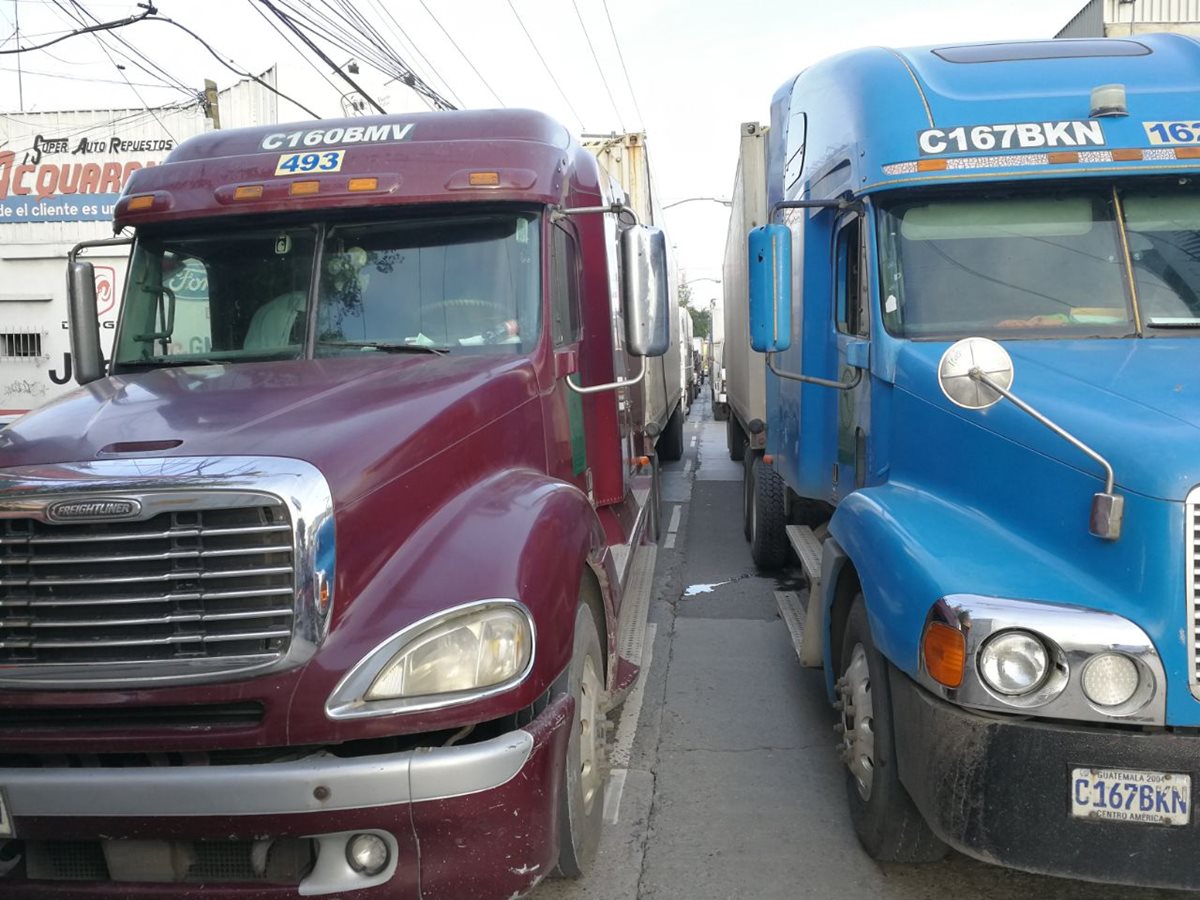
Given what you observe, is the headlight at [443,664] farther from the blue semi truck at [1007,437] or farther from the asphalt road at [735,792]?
the asphalt road at [735,792]

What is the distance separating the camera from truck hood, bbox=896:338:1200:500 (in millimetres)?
2805

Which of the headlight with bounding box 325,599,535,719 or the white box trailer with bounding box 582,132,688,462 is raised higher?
the white box trailer with bounding box 582,132,688,462

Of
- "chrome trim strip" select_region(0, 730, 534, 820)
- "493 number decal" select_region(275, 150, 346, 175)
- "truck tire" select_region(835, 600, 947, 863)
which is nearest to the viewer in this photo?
"chrome trim strip" select_region(0, 730, 534, 820)

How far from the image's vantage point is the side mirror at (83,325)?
4.72 m

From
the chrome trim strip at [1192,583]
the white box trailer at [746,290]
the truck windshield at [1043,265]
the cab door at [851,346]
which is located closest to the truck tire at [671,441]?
the white box trailer at [746,290]

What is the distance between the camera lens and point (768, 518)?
7.97 meters

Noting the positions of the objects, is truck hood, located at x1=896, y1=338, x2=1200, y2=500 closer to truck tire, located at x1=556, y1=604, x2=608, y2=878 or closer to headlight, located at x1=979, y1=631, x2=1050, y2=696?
headlight, located at x1=979, y1=631, x2=1050, y2=696

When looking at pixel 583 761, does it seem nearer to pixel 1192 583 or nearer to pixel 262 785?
pixel 262 785

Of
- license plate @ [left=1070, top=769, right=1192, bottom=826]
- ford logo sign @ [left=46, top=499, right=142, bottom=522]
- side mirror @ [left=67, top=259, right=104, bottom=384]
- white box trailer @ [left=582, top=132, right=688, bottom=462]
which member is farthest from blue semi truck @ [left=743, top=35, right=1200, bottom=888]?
white box trailer @ [left=582, top=132, right=688, bottom=462]

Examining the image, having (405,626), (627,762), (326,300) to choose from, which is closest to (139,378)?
(326,300)

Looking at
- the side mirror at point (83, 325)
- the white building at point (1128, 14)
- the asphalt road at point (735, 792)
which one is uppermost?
the white building at point (1128, 14)

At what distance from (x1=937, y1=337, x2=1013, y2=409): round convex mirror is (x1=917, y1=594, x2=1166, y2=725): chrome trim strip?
740 mm

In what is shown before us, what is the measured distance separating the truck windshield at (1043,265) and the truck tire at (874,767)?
4.29 ft

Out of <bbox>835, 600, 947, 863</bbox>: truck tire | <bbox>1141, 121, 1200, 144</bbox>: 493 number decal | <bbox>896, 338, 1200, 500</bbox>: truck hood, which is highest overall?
<bbox>1141, 121, 1200, 144</bbox>: 493 number decal
